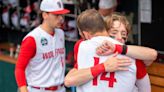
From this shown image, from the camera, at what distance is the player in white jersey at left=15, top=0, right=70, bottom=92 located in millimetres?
3547

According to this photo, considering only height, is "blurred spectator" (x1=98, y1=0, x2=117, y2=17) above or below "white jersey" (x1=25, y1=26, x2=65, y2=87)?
above

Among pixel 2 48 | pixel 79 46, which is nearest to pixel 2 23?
pixel 2 48

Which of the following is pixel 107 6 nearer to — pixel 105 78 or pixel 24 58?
pixel 24 58

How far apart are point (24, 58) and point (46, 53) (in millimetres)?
257

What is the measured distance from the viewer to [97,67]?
2465 millimetres

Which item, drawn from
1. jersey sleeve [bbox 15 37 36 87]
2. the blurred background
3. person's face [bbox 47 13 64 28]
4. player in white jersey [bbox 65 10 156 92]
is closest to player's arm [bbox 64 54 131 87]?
player in white jersey [bbox 65 10 156 92]

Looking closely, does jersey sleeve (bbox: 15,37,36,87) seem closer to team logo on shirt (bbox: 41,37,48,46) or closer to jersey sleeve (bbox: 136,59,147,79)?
team logo on shirt (bbox: 41,37,48,46)

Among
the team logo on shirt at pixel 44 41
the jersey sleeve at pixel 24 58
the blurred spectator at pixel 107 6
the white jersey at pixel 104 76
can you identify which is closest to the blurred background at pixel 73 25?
the blurred spectator at pixel 107 6

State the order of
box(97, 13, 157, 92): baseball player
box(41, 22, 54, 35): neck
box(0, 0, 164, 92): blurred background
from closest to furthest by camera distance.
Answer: box(97, 13, 157, 92): baseball player, box(41, 22, 54, 35): neck, box(0, 0, 164, 92): blurred background

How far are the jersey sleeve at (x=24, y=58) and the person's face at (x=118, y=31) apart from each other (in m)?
1.10

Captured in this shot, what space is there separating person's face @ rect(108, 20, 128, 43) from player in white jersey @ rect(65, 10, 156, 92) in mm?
112

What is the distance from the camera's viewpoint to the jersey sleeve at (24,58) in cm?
343

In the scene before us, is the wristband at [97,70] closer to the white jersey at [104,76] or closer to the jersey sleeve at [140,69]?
the white jersey at [104,76]

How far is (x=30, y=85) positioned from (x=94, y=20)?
1.50m
